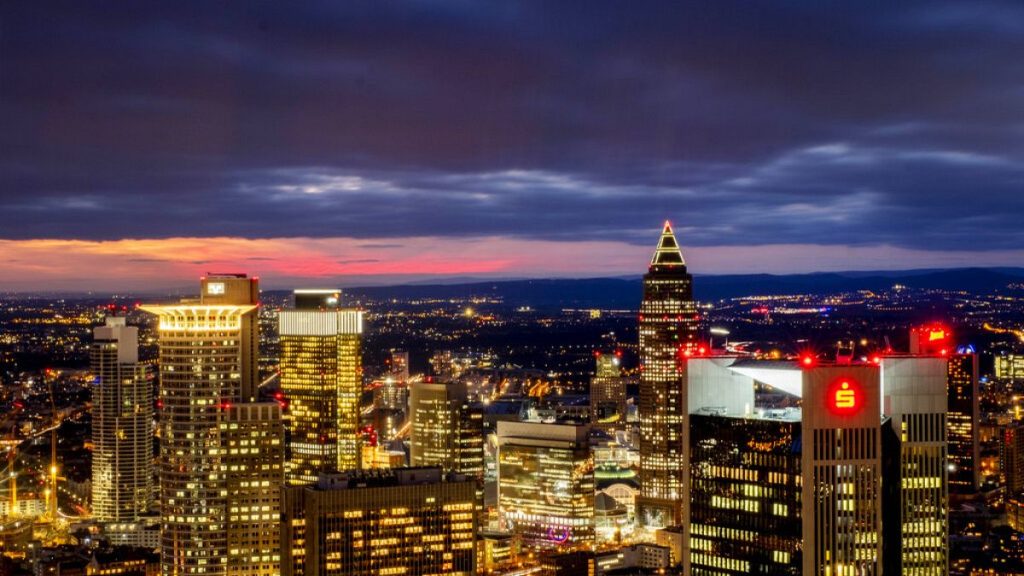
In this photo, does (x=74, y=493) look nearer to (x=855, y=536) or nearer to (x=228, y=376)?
(x=228, y=376)

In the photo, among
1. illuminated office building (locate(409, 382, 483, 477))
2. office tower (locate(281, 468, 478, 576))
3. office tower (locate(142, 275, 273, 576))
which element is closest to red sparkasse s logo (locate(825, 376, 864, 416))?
office tower (locate(281, 468, 478, 576))

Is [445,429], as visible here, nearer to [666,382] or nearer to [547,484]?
[547,484]

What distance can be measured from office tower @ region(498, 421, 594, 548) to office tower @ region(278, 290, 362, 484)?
64.9 ft

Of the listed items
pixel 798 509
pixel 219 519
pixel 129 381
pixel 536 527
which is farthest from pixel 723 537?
A: pixel 129 381

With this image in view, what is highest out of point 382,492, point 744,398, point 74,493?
point 744,398

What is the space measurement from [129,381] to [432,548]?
10449 centimetres

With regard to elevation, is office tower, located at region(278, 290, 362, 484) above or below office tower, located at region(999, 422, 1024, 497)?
above

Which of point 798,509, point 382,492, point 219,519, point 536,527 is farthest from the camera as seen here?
point 536,527

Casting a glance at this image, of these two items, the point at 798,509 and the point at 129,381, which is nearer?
the point at 798,509

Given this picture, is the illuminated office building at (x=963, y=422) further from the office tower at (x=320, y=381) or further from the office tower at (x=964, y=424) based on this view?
the office tower at (x=320, y=381)

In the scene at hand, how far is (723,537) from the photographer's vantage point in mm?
59719

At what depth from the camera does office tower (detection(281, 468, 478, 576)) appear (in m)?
92.6

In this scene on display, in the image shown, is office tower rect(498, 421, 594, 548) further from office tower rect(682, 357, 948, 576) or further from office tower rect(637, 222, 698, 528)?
office tower rect(682, 357, 948, 576)

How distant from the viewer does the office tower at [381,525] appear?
92.6 m
